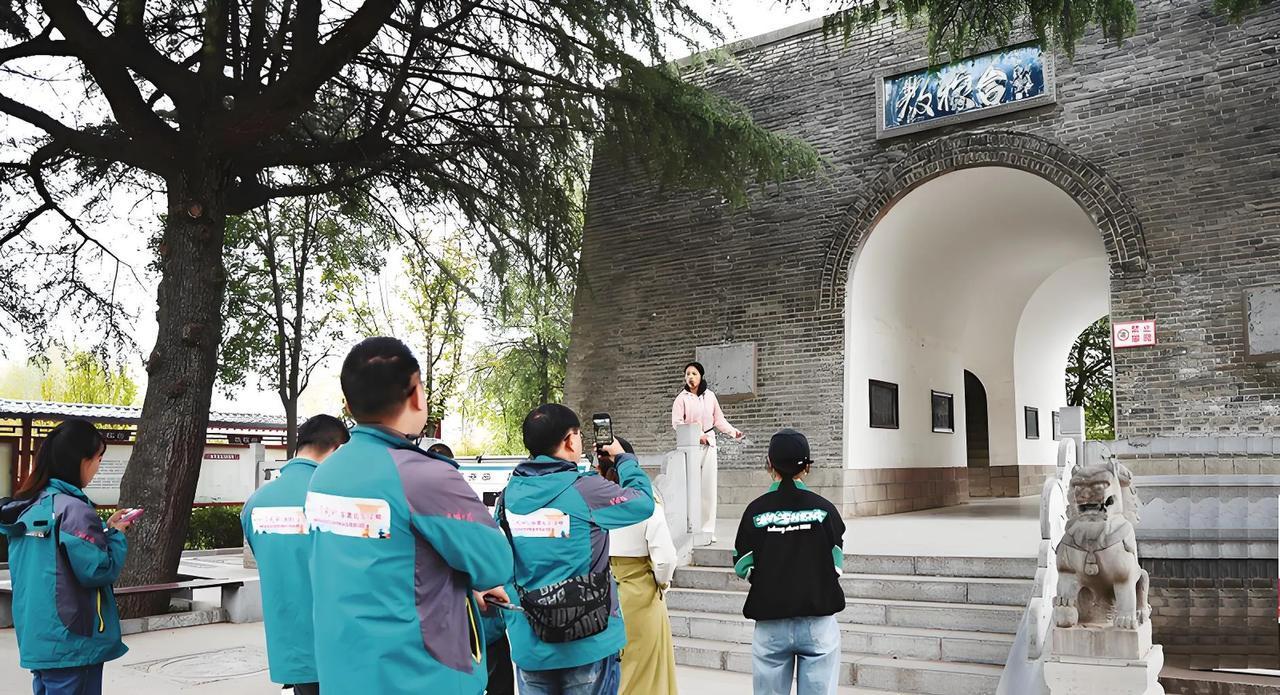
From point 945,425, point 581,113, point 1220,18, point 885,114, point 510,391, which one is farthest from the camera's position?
point 510,391

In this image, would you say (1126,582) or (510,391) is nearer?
(1126,582)

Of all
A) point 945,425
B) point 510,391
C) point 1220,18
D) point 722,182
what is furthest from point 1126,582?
point 510,391

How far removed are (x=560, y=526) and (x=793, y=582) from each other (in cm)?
100

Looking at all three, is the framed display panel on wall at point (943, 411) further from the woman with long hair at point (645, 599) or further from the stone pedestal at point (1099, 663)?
the woman with long hair at point (645, 599)

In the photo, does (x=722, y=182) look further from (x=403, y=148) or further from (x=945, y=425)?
(x=945, y=425)

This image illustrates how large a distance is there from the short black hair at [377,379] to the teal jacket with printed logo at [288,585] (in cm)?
112

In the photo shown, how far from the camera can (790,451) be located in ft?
12.6

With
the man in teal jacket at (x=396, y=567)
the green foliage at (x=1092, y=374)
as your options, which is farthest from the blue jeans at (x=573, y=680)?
the green foliage at (x=1092, y=374)

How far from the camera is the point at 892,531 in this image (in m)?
10.1

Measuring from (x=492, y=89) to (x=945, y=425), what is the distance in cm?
902

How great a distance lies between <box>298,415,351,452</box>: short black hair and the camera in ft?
11.6

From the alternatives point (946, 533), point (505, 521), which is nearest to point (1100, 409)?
point (946, 533)

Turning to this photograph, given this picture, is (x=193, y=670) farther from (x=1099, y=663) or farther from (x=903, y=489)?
(x=903, y=489)

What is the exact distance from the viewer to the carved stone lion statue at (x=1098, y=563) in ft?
17.1
